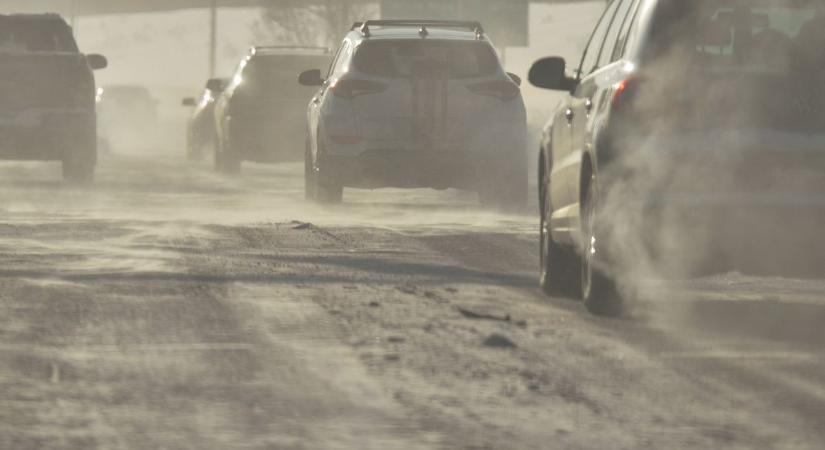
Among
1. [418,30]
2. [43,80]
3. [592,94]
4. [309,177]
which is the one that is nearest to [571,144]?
[592,94]

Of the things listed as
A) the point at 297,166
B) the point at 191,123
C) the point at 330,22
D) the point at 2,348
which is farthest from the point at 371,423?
the point at 330,22

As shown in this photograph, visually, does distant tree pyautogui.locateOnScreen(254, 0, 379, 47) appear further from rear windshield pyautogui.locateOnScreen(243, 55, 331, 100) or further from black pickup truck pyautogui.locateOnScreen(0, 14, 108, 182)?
black pickup truck pyautogui.locateOnScreen(0, 14, 108, 182)

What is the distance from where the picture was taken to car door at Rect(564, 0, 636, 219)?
37.3ft

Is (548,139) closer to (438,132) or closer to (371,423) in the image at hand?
(371,423)

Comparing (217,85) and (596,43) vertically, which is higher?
(596,43)

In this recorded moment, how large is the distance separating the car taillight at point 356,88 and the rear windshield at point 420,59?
0.37ft

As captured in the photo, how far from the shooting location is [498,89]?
2122 cm

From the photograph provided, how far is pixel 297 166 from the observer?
38312mm

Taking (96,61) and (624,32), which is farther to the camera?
(96,61)

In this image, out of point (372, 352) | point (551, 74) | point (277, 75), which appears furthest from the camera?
point (277, 75)

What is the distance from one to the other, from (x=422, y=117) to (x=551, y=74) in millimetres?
8036

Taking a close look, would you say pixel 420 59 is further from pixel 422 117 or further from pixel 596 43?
pixel 596 43

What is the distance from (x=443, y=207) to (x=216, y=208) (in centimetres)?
226

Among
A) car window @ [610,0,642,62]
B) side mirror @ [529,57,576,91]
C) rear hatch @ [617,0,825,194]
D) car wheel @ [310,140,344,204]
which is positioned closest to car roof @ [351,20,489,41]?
car wheel @ [310,140,344,204]
